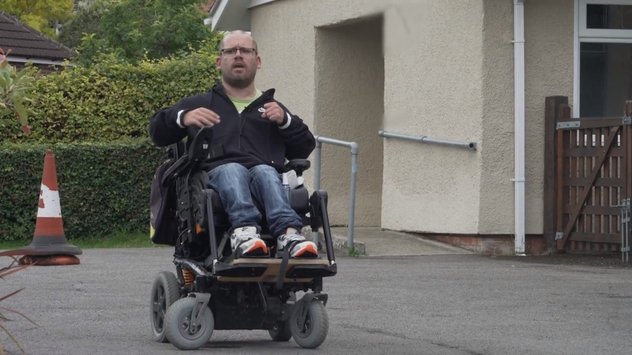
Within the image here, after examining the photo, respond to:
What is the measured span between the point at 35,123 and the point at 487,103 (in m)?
7.16

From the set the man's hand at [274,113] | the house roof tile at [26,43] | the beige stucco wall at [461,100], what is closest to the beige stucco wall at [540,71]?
the beige stucco wall at [461,100]

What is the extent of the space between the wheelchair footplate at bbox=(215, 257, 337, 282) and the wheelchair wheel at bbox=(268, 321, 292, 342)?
0.40 m

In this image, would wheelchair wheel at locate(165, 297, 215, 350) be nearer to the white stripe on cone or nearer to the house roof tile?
the white stripe on cone

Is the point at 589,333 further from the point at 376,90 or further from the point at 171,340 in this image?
the point at 376,90

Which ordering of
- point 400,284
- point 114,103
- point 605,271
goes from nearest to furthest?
point 400,284 < point 605,271 < point 114,103

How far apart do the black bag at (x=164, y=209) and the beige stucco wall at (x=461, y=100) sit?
7.06m

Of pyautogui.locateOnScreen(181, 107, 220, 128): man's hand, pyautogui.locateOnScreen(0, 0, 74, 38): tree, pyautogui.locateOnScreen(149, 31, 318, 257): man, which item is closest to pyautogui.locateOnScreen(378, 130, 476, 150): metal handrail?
pyautogui.locateOnScreen(149, 31, 318, 257): man

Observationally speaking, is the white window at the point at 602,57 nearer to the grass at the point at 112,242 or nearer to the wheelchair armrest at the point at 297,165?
the grass at the point at 112,242

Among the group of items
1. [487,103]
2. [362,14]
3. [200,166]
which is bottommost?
[200,166]

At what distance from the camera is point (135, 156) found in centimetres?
1822

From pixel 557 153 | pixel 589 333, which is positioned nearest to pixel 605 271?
pixel 557 153

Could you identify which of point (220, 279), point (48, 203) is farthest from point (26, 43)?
point (220, 279)

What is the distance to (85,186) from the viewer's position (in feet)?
59.2

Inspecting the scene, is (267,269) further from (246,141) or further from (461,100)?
(461,100)
